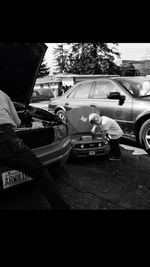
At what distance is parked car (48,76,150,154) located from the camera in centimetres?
521

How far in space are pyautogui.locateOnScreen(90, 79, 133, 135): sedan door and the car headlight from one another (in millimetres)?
2026

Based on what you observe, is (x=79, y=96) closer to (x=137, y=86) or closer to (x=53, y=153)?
(x=137, y=86)

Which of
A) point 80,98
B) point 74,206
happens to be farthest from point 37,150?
point 80,98

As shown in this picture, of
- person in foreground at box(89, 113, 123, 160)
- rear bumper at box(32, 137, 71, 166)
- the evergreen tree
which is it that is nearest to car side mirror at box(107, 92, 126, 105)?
person in foreground at box(89, 113, 123, 160)

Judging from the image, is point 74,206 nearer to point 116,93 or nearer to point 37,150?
point 37,150

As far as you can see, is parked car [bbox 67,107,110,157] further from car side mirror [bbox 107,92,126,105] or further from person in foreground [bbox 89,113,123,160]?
car side mirror [bbox 107,92,126,105]

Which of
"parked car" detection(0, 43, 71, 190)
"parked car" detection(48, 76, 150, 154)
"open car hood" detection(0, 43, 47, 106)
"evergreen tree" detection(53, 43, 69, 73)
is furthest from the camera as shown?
"evergreen tree" detection(53, 43, 69, 73)

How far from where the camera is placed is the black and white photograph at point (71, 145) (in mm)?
2584

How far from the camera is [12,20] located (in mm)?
2398

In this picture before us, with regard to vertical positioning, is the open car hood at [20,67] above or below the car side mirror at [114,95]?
above

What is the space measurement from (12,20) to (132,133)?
368 cm

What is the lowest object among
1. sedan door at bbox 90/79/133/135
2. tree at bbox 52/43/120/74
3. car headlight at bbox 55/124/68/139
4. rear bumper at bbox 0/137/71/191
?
rear bumper at bbox 0/137/71/191

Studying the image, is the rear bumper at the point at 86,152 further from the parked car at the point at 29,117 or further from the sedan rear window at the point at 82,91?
the sedan rear window at the point at 82,91

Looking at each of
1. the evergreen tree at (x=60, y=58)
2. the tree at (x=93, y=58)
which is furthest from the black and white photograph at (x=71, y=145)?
the evergreen tree at (x=60, y=58)
